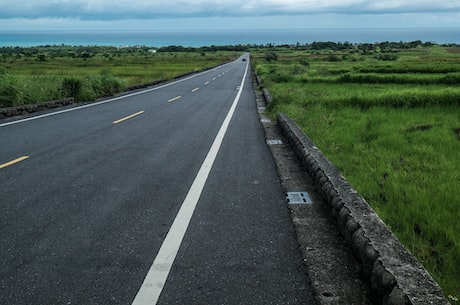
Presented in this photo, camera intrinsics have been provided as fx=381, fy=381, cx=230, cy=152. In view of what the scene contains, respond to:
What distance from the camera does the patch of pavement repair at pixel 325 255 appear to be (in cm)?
277

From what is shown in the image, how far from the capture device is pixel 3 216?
4.18 metres

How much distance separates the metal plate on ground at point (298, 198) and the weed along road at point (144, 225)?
5.9 inches

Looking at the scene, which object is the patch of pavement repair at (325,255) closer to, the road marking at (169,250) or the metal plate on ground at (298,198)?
the metal plate on ground at (298,198)

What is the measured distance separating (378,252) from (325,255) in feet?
1.95

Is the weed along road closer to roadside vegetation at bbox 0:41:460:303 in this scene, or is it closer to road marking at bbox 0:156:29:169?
road marking at bbox 0:156:29:169

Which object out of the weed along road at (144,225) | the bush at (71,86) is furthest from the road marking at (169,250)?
the bush at (71,86)

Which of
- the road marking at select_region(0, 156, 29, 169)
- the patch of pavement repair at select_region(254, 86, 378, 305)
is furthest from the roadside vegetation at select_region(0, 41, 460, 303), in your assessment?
the road marking at select_region(0, 156, 29, 169)

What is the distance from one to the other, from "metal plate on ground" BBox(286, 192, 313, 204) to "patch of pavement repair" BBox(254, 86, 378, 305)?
65mm

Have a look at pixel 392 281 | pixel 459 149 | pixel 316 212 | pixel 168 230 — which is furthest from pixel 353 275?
pixel 459 149

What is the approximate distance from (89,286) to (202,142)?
5.72m

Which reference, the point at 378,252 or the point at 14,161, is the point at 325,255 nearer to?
the point at 378,252

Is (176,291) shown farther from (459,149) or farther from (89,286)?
(459,149)

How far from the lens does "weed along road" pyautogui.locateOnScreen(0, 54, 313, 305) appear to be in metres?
2.87

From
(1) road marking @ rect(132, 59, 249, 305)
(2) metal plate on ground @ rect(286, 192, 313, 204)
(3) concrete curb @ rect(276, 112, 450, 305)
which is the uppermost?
(3) concrete curb @ rect(276, 112, 450, 305)
